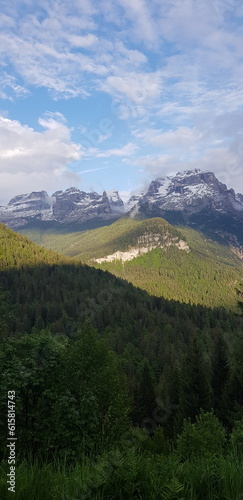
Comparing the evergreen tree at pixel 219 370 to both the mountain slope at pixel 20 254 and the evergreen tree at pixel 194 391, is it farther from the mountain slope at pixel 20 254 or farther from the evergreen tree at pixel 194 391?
the mountain slope at pixel 20 254

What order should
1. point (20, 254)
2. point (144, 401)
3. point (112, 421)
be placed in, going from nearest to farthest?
point (112, 421) < point (144, 401) < point (20, 254)

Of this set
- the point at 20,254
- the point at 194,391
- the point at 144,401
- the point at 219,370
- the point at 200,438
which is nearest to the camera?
the point at 200,438

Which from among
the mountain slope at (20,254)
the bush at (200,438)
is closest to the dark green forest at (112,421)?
the bush at (200,438)

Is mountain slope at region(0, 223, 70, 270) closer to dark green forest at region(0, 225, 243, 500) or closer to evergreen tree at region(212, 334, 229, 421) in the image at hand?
dark green forest at region(0, 225, 243, 500)

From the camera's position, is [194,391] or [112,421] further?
[194,391]

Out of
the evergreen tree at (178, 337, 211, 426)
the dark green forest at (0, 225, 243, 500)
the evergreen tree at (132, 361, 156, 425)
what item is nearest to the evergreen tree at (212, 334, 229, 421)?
the dark green forest at (0, 225, 243, 500)

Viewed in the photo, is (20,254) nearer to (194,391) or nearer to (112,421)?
(194,391)

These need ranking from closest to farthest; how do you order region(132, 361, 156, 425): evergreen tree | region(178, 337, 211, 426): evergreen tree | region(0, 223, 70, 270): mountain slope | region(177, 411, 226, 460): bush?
region(177, 411, 226, 460): bush < region(178, 337, 211, 426): evergreen tree < region(132, 361, 156, 425): evergreen tree < region(0, 223, 70, 270): mountain slope

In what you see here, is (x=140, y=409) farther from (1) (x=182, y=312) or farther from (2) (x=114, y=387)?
(1) (x=182, y=312)

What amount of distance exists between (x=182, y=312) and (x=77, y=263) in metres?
61.3

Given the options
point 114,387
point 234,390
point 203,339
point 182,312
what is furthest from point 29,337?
point 182,312

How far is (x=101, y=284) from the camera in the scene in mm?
128875

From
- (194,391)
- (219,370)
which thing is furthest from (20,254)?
(194,391)

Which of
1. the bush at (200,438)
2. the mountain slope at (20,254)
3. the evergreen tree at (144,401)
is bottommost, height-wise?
the evergreen tree at (144,401)
